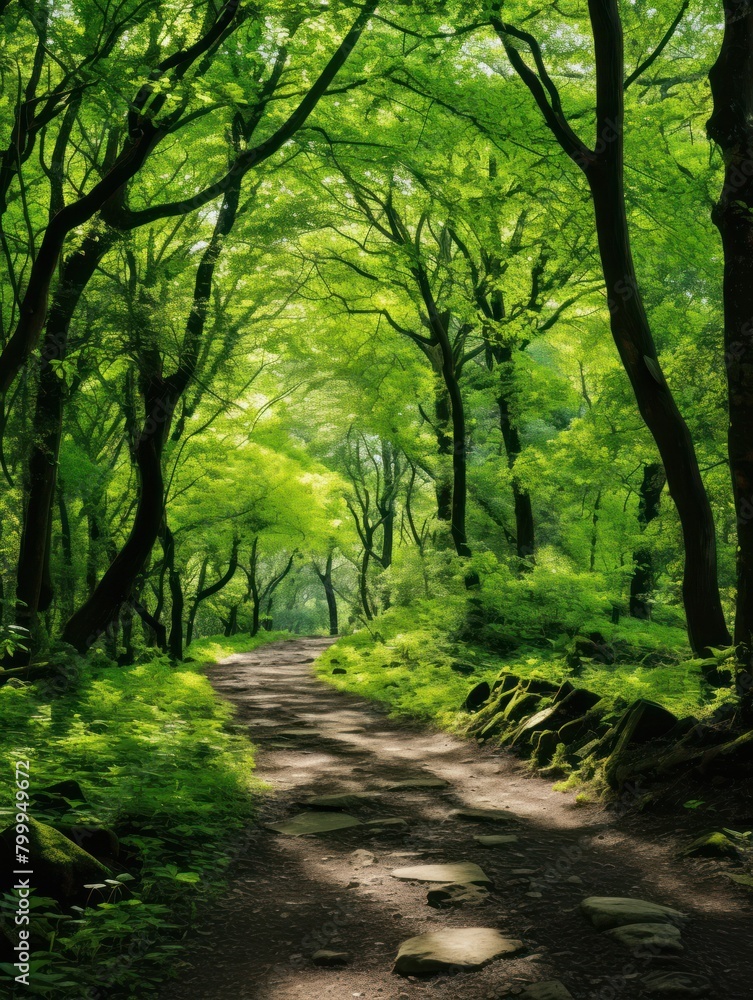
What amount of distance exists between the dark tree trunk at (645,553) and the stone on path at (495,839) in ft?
41.2

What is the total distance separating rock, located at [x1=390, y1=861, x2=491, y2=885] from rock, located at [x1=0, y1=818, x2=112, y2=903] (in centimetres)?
169

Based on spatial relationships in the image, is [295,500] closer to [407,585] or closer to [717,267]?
[407,585]

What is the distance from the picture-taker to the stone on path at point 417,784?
6.44 metres

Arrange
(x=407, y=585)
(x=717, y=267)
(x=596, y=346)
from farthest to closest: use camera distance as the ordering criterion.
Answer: (x=596, y=346)
(x=407, y=585)
(x=717, y=267)

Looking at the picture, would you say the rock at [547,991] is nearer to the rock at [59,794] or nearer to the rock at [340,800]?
the rock at [59,794]

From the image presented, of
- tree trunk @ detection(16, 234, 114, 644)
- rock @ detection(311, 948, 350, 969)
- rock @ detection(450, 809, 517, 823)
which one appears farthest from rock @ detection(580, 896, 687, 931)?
tree trunk @ detection(16, 234, 114, 644)

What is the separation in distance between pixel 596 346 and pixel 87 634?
13.7 m

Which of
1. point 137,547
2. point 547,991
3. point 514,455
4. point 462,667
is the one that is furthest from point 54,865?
point 514,455

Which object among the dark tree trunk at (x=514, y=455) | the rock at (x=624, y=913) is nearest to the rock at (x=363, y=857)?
the rock at (x=624, y=913)

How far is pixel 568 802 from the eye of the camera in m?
5.83

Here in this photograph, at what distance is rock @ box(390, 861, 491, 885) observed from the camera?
4113 mm

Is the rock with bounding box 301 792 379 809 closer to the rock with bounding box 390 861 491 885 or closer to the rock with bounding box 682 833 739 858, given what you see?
the rock with bounding box 390 861 491 885

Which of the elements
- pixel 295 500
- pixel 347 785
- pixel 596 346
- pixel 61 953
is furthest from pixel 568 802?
pixel 295 500

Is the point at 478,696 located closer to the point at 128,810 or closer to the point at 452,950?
the point at 128,810
